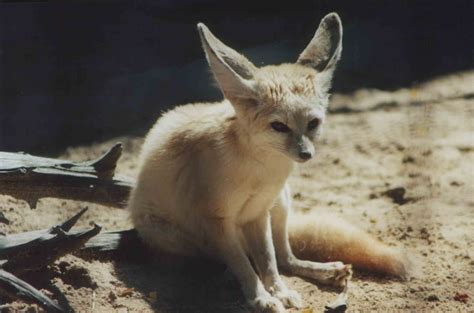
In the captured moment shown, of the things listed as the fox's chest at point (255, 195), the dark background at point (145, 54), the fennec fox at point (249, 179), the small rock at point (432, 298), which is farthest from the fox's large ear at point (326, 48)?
the dark background at point (145, 54)

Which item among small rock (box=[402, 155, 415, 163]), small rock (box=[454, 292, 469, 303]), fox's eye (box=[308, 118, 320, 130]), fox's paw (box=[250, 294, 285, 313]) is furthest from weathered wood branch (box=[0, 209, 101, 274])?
small rock (box=[402, 155, 415, 163])

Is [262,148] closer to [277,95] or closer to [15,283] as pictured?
[277,95]

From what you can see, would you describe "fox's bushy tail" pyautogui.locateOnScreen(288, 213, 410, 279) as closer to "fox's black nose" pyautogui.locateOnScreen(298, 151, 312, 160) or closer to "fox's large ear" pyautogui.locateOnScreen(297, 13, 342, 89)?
"fox's black nose" pyautogui.locateOnScreen(298, 151, 312, 160)

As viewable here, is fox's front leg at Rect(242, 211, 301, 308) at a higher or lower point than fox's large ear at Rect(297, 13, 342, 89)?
lower

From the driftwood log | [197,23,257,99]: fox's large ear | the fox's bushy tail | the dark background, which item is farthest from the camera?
the dark background

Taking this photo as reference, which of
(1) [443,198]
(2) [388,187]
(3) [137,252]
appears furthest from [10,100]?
(1) [443,198]

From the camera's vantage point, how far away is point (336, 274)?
356 cm

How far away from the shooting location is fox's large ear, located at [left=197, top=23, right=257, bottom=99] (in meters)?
3.07

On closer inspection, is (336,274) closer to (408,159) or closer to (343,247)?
(343,247)

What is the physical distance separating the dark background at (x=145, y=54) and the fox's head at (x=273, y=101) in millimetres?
2321

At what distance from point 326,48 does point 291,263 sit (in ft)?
3.55

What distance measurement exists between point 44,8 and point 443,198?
3411 millimetres

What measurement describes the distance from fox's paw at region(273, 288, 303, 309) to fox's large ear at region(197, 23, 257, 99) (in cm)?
91

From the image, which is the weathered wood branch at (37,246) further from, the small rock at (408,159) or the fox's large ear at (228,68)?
the small rock at (408,159)
